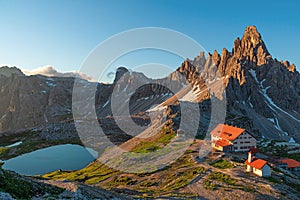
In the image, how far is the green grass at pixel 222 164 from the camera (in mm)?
58069

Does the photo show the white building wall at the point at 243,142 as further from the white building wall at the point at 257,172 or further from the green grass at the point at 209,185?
the green grass at the point at 209,185

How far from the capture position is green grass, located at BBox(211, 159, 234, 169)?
58069 millimetres

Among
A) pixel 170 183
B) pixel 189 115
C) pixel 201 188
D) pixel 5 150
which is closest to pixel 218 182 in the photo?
pixel 201 188

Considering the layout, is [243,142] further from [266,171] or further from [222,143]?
[266,171]

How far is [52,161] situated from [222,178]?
72657 mm

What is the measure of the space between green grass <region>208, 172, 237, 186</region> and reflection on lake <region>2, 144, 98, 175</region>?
2184 inches

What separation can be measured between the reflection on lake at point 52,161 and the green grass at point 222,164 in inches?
2049

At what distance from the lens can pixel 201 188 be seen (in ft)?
147

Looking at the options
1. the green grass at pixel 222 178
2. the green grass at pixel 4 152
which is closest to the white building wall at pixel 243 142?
the green grass at pixel 222 178

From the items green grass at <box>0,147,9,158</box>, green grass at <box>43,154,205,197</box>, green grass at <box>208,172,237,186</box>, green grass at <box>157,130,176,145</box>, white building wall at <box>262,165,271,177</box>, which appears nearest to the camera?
green grass at <box>208,172,237,186</box>

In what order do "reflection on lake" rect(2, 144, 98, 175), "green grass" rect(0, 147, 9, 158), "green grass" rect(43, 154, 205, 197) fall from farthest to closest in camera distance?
"green grass" rect(0, 147, 9, 158), "reflection on lake" rect(2, 144, 98, 175), "green grass" rect(43, 154, 205, 197)

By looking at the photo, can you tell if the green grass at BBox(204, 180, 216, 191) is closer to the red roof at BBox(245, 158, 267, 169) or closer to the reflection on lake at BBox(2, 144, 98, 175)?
the red roof at BBox(245, 158, 267, 169)

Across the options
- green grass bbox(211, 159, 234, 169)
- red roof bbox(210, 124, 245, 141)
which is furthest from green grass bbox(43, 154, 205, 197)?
red roof bbox(210, 124, 245, 141)

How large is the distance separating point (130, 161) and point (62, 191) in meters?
45.7
